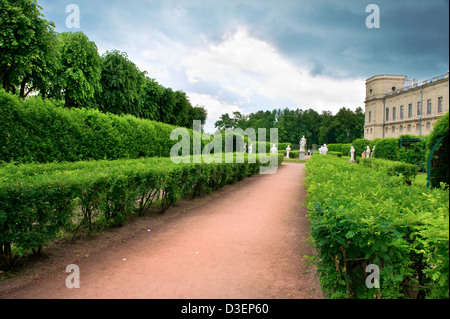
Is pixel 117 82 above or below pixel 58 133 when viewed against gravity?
above

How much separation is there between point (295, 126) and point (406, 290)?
8630 centimetres

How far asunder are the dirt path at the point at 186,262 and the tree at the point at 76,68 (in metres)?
12.0

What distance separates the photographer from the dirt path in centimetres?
317

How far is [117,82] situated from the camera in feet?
61.7

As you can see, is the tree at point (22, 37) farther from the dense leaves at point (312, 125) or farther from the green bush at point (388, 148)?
the dense leaves at point (312, 125)

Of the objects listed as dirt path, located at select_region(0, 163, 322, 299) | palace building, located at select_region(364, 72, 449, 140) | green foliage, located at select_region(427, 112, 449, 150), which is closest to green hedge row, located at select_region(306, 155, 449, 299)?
dirt path, located at select_region(0, 163, 322, 299)

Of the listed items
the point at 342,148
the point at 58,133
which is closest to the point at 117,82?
the point at 58,133

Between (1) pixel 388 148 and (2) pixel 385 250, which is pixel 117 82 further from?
(1) pixel 388 148

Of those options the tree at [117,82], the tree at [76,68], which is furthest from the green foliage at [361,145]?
the tree at [76,68]

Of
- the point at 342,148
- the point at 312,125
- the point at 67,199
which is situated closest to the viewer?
the point at 67,199

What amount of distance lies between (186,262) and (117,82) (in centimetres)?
1806

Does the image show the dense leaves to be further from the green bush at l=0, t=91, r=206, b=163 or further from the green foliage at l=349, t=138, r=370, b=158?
the green bush at l=0, t=91, r=206, b=163

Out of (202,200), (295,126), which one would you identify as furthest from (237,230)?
(295,126)

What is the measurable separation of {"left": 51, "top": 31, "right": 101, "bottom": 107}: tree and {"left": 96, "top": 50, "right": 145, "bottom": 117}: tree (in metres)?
3.20
